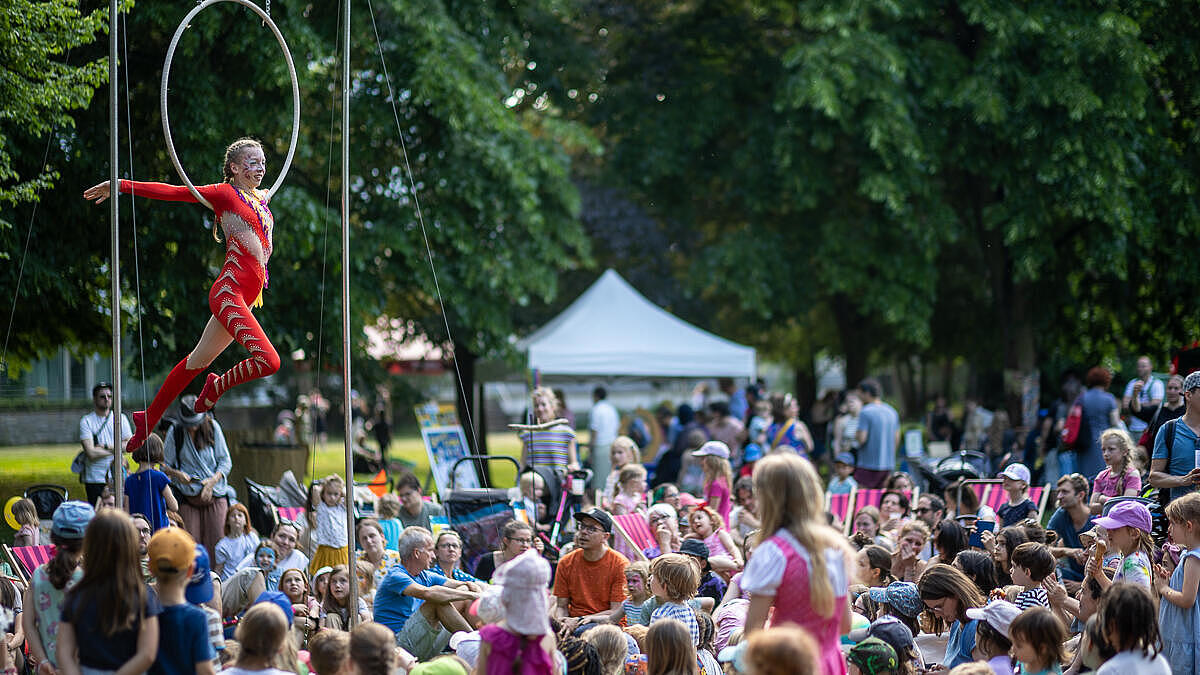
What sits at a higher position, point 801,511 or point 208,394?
point 208,394

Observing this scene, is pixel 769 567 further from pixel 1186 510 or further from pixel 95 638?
pixel 1186 510

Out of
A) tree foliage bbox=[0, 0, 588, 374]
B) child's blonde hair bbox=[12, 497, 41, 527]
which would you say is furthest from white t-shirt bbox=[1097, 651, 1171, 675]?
tree foliage bbox=[0, 0, 588, 374]

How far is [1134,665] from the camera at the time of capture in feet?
13.6

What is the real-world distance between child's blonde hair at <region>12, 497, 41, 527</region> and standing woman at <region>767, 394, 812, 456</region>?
6.53m

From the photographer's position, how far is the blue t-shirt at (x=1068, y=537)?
696 cm

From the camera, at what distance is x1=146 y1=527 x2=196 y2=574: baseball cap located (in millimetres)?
3842

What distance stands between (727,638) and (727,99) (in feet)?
40.2

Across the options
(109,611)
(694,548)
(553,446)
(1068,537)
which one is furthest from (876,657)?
(553,446)

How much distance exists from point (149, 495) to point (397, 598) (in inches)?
91.0

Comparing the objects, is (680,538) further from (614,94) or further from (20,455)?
(20,455)

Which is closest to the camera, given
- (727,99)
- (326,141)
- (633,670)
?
(633,670)

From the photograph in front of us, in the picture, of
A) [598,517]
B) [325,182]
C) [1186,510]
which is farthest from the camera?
[325,182]

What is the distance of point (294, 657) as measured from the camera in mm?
4254

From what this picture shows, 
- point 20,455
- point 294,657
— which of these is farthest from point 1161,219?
point 20,455
